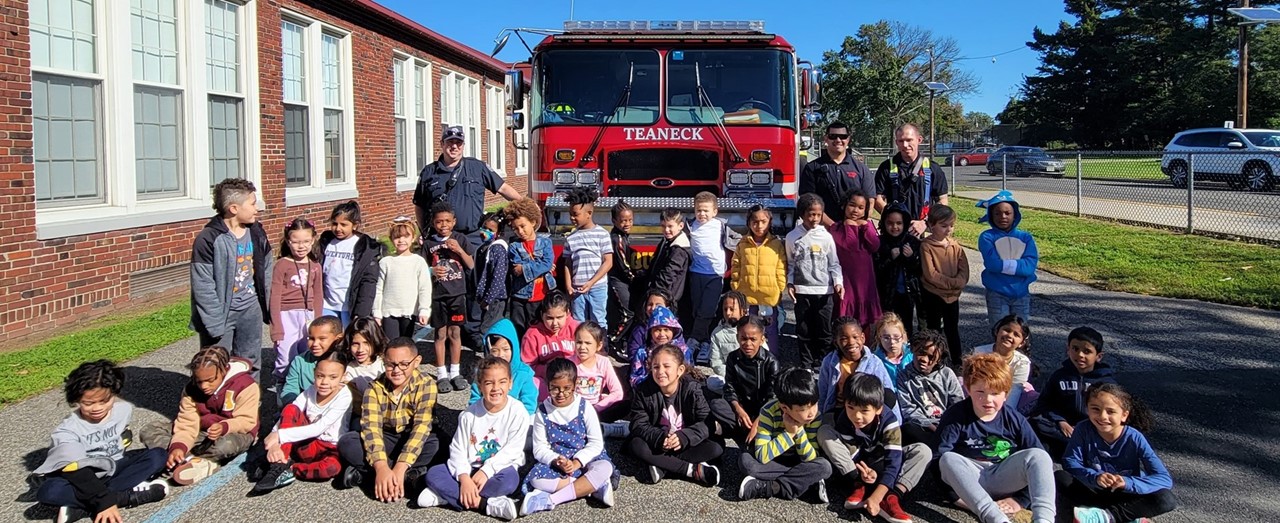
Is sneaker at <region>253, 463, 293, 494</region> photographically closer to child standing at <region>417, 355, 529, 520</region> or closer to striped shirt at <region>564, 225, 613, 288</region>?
child standing at <region>417, 355, 529, 520</region>

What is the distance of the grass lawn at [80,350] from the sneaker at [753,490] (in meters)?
4.57

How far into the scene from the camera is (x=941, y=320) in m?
6.43

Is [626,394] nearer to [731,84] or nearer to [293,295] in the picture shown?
[293,295]

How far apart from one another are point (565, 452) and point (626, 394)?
1202 mm

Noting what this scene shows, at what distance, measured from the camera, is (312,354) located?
5168mm

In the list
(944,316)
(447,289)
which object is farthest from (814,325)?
(447,289)

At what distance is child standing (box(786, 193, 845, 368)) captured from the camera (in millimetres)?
6328

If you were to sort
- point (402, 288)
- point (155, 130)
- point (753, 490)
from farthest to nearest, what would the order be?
point (155, 130) < point (402, 288) < point (753, 490)

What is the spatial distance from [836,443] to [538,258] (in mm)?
2645

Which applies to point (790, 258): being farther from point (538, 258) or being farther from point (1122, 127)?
point (1122, 127)

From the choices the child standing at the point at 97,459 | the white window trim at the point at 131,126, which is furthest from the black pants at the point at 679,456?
the white window trim at the point at 131,126

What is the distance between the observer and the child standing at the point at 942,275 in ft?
20.5

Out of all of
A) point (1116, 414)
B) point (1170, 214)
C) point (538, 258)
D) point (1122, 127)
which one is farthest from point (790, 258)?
point (1122, 127)

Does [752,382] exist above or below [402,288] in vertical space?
below
